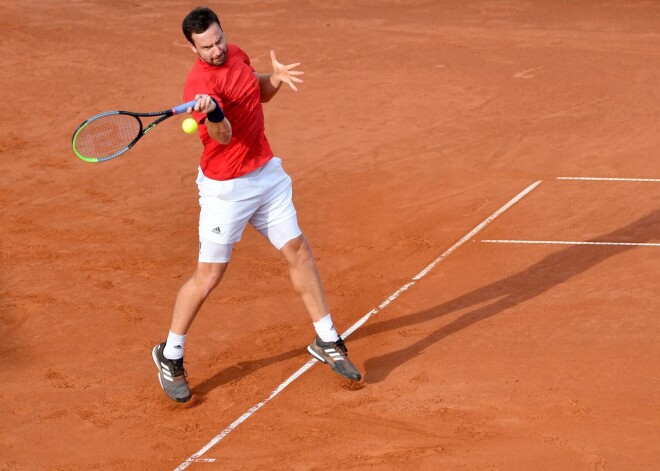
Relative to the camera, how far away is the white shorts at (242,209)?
664 cm

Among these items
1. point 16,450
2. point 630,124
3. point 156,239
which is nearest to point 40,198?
point 156,239

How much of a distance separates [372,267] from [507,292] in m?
1.25

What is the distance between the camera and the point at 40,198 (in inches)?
429

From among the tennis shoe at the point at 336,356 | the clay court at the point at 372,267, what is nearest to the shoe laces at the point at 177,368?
the clay court at the point at 372,267

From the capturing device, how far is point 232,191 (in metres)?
6.61

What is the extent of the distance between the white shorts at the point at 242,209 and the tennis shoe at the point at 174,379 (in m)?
0.69

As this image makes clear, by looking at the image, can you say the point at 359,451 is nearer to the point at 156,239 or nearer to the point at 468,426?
the point at 468,426

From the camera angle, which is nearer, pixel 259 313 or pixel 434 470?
pixel 434 470

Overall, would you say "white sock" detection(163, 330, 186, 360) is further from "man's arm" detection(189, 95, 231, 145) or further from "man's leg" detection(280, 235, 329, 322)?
"man's arm" detection(189, 95, 231, 145)

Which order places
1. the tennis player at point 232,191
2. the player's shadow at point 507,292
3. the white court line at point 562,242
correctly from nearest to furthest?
1. the tennis player at point 232,191
2. the player's shadow at point 507,292
3. the white court line at point 562,242

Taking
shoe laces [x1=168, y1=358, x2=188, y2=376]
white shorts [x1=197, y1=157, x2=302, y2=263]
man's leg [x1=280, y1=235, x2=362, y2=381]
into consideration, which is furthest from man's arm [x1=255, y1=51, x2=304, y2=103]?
shoe laces [x1=168, y1=358, x2=188, y2=376]

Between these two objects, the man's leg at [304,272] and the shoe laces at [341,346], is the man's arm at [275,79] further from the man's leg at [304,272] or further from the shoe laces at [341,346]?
the shoe laces at [341,346]

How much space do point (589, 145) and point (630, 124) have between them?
0.95 metres

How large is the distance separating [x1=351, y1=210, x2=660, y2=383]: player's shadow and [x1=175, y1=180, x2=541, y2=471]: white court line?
0.82 ft
